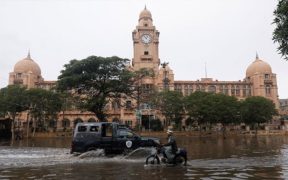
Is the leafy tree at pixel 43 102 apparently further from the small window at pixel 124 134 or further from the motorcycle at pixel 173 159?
the motorcycle at pixel 173 159

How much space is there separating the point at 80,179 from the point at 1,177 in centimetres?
287

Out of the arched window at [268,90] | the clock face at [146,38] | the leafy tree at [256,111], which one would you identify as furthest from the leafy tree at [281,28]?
the arched window at [268,90]

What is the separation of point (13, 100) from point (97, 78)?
84.4 feet

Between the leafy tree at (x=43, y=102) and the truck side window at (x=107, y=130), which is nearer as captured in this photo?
the truck side window at (x=107, y=130)

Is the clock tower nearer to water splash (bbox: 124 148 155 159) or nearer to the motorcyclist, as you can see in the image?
water splash (bbox: 124 148 155 159)

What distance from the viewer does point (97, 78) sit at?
1512 inches

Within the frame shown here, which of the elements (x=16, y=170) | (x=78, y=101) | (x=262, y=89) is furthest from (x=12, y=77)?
(x=16, y=170)

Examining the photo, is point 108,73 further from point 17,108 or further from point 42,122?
point 42,122

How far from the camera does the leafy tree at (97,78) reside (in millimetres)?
38000

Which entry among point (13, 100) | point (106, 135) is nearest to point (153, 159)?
point (106, 135)

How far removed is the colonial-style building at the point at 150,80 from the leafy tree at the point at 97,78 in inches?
1731

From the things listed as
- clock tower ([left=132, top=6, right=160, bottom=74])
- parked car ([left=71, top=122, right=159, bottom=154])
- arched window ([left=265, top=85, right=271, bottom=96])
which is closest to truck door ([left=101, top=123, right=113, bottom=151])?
parked car ([left=71, top=122, right=159, bottom=154])

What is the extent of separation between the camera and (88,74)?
37562mm

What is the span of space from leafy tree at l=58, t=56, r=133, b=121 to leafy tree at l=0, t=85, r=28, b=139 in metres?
22.8
